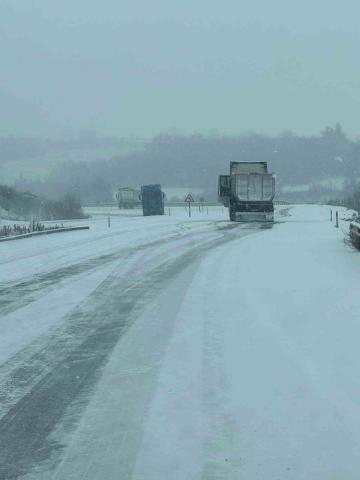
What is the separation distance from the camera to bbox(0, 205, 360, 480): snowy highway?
3701mm

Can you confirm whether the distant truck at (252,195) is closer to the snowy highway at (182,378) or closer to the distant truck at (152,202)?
the distant truck at (152,202)

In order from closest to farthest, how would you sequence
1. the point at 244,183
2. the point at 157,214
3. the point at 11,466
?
the point at 11,466 → the point at 244,183 → the point at 157,214

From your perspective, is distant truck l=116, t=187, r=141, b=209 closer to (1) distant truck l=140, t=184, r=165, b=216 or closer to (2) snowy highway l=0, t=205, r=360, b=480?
(1) distant truck l=140, t=184, r=165, b=216

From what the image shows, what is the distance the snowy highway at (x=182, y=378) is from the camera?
370 centimetres

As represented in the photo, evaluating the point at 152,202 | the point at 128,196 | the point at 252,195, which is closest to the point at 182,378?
the point at 252,195

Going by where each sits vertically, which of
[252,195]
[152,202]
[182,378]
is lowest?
[182,378]

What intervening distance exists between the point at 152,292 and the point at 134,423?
6145 millimetres

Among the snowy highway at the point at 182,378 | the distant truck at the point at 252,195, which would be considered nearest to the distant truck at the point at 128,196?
the distant truck at the point at 252,195

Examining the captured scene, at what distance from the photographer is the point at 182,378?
5.37 m

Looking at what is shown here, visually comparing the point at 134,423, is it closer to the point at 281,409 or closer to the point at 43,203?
the point at 281,409

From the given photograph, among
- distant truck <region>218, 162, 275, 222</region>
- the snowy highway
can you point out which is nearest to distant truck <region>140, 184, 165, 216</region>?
distant truck <region>218, 162, 275, 222</region>

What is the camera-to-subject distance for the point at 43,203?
8044 centimetres

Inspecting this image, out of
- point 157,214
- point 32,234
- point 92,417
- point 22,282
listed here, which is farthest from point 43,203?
point 92,417

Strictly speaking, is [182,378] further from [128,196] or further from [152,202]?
[128,196]
